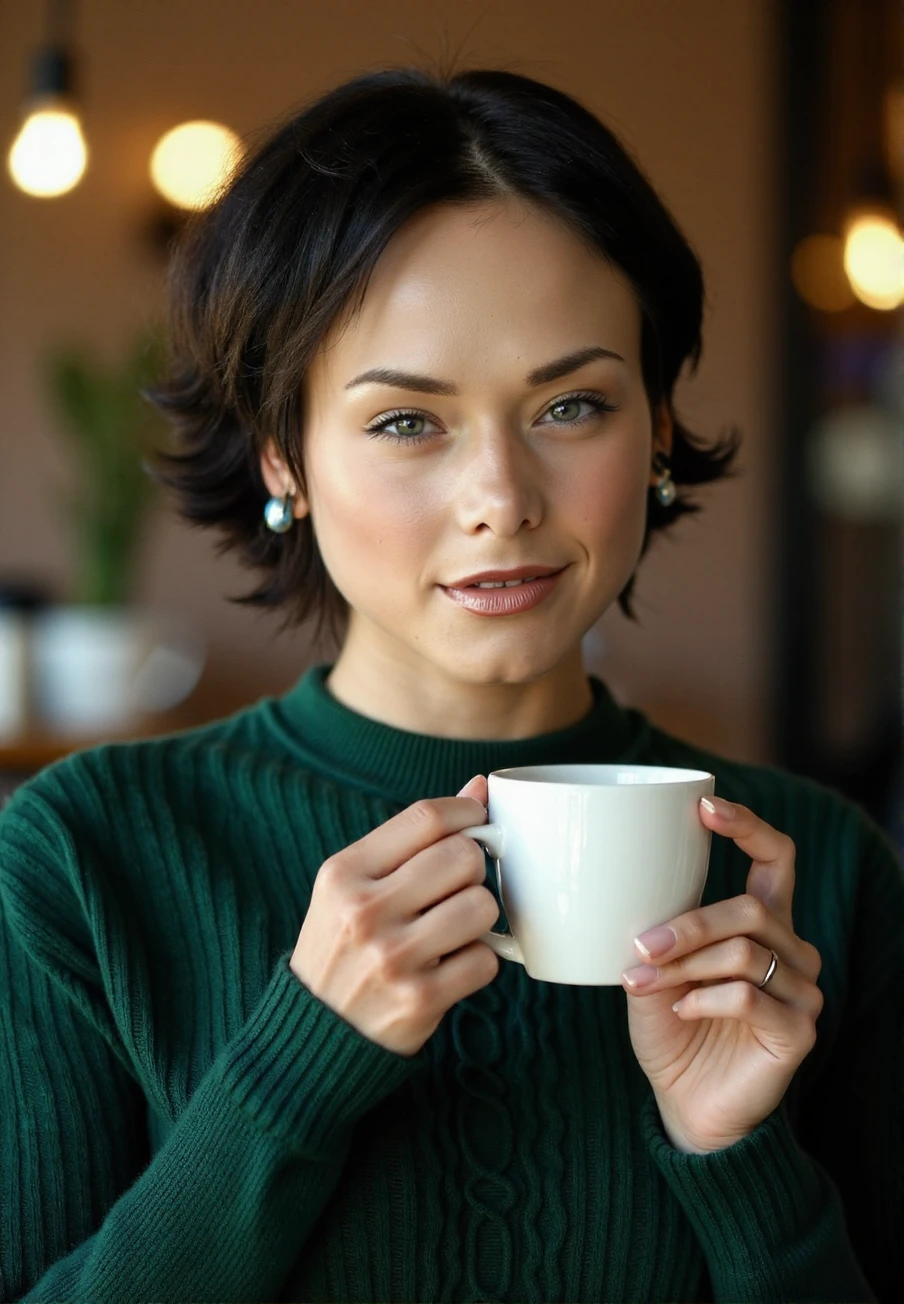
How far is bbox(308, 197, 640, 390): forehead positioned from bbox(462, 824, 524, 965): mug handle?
1.09 feet

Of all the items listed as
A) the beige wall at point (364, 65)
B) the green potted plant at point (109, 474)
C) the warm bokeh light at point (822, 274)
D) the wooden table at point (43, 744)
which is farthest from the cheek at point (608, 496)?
the warm bokeh light at point (822, 274)

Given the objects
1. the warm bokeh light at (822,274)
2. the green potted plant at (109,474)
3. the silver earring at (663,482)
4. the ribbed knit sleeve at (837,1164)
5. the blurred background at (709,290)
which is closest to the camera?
the ribbed knit sleeve at (837,1164)

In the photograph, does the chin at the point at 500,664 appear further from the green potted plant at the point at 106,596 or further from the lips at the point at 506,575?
the green potted plant at the point at 106,596

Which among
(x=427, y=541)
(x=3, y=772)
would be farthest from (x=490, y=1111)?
(x=3, y=772)

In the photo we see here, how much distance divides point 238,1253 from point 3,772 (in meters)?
2.00

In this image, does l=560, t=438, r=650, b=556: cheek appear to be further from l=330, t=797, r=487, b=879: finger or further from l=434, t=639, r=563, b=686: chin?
l=330, t=797, r=487, b=879: finger

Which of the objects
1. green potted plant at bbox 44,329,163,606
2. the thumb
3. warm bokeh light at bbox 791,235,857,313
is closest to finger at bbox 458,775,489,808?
the thumb

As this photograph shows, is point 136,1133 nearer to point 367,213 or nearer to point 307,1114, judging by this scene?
point 307,1114

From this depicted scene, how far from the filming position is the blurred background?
375cm

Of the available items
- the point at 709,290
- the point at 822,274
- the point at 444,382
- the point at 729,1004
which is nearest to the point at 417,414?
the point at 444,382

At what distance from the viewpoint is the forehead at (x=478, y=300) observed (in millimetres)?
1016

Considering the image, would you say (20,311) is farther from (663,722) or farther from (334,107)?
(334,107)

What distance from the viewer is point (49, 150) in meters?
2.69

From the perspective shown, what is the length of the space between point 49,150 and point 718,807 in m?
2.30
